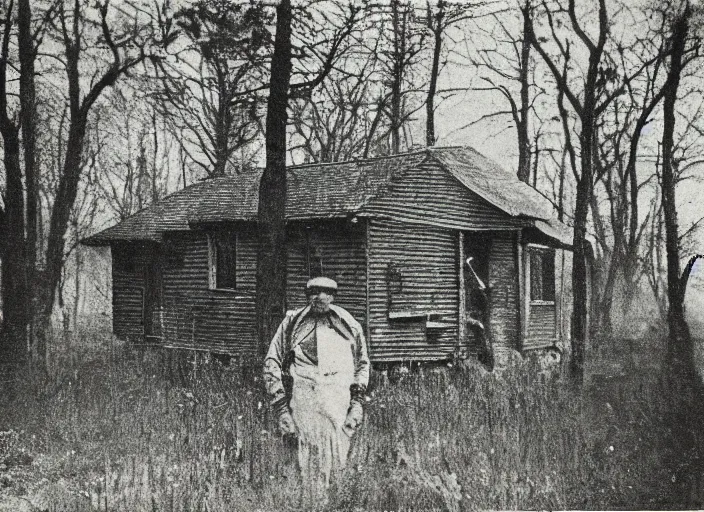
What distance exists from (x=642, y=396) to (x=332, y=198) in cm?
473

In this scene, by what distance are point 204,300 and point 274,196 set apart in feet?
12.1

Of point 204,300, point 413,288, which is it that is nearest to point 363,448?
point 413,288

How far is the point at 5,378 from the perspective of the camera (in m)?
7.59

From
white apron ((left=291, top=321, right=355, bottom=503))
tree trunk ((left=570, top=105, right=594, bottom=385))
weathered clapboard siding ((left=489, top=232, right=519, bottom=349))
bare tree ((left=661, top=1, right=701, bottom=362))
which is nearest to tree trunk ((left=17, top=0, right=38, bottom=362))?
white apron ((left=291, top=321, right=355, bottom=503))

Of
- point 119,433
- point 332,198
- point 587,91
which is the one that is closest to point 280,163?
point 332,198

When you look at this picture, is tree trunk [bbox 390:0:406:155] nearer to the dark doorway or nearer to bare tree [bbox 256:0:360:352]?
bare tree [bbox 256:0:360:352]

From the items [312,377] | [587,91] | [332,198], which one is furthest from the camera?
[332,198]

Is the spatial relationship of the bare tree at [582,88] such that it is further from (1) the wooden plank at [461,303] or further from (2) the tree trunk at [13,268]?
(2) the tree trunk at [13,268]

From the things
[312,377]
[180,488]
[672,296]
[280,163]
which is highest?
[280,163]

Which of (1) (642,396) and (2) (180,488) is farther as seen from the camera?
(1) (642,396)

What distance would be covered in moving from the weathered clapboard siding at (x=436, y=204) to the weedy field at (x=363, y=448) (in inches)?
110

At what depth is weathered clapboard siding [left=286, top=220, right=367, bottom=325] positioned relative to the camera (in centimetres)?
755

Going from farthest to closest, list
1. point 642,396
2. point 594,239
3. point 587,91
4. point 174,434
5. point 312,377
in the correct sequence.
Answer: point 594,239, point 587,91, point 642,396, point 174,434, point 312,377

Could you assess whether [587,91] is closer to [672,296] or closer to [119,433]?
[672,296]
